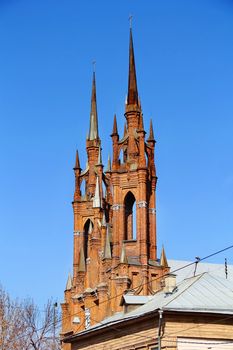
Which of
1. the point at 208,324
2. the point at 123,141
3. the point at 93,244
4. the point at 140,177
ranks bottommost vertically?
the point at 208,324

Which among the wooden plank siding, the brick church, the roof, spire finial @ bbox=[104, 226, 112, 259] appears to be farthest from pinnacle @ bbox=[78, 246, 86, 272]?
the wooden plank siding

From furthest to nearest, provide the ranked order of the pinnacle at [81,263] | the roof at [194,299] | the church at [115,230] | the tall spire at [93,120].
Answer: the tall spire at [93,120]
the pinnacle at [81,263]
the church at [115,230]
the roof at [194,299]

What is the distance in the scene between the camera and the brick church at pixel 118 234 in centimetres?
6719

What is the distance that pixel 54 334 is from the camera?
77.9 m

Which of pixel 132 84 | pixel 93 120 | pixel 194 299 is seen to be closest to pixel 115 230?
pixel 132 84

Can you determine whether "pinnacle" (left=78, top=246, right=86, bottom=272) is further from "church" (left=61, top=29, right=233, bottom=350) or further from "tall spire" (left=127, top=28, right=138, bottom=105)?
"tall spire" (left=127, top=28, right=138, bottom=105)

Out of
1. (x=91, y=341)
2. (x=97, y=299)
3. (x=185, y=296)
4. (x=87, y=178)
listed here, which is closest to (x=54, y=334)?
(x=97, y=299)

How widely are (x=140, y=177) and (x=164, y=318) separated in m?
37.4

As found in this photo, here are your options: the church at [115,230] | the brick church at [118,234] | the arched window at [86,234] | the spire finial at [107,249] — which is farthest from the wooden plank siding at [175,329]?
the arched window at [86,234]

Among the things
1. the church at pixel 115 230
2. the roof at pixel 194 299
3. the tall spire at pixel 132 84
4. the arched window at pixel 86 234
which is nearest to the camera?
the roof at pixel 194 299

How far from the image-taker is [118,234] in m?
70.6

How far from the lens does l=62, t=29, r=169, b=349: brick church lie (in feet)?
220

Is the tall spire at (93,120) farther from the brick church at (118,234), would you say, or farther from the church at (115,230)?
the brick church at (118,234)

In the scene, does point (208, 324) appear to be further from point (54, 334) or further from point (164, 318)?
point (54, 334)
